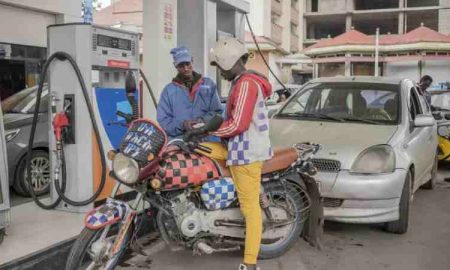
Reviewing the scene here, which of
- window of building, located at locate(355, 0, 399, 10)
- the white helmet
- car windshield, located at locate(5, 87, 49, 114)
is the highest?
window of building, located at locate(355, 0, 399, 10)

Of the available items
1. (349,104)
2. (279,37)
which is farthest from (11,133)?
(279,37)

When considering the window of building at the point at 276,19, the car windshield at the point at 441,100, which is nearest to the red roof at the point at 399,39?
the window of building at the point at 276,19

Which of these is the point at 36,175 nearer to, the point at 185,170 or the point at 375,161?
the point at 185,170

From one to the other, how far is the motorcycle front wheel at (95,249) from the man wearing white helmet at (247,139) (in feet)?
3.03

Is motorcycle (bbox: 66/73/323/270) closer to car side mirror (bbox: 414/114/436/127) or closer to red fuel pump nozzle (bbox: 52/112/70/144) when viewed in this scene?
red fuel pump nozzle (bbox: 52/112/70/144)

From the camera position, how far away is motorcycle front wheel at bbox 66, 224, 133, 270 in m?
3.64

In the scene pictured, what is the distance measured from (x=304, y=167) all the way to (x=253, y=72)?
3.79 feet

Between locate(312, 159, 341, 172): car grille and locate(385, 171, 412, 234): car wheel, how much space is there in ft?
2.54

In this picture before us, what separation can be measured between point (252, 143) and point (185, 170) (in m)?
0.56

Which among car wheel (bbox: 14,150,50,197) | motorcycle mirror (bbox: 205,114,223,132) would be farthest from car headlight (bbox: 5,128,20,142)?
motorcycle mirror (bbox: 205,114,223,132)

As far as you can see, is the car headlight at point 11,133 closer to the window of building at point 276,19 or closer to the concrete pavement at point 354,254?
the concrete pavement at point 354,254

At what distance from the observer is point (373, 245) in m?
5.37

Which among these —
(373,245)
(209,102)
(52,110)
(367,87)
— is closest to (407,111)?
(367,87)

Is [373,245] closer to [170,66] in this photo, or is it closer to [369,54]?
[170,66]
